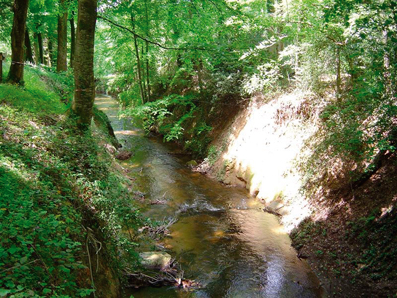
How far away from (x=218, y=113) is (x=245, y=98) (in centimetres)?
233

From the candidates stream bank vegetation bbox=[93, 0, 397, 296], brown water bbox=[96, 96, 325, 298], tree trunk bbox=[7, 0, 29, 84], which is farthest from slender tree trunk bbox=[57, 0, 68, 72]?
brown water bbox=[96, 96, 325, 298]

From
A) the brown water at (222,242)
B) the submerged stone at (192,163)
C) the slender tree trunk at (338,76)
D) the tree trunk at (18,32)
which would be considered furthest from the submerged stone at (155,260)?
the submerged stone at (192,163)

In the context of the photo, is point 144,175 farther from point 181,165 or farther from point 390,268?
point 390,268

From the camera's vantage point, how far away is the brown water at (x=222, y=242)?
5.82 meters

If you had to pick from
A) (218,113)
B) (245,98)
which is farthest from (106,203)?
(218,113)

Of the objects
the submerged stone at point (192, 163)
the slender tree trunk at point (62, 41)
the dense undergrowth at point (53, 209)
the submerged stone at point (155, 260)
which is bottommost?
the submerged stone at point (155, 260)

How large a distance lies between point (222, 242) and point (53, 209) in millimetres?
4956

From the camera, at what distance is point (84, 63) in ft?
19.2

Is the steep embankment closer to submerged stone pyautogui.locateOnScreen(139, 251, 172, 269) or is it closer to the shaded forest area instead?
the shaded forest area

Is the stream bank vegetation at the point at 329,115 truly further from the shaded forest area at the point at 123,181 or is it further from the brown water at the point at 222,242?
the brown water at the point at 222,242

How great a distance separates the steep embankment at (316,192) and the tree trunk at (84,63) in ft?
19.9

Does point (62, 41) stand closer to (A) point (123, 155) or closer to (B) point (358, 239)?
(A) point (123, 155)

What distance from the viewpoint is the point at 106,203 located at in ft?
16.2

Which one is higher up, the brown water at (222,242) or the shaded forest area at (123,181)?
the shaded forest area at (123,181)
